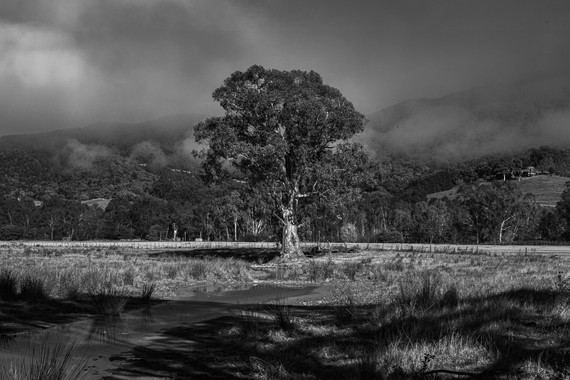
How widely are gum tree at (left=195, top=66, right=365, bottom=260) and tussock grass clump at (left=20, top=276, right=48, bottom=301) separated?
21.9 meters

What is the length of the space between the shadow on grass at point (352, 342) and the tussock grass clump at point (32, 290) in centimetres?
516

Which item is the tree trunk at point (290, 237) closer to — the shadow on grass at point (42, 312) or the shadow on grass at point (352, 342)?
the shadow on grass at point (42, 312)

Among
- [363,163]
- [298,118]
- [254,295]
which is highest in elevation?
[298,118]

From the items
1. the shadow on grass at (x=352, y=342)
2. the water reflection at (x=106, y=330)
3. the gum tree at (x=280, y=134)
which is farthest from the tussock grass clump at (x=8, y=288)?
the gum tree at (x=280, y=134)

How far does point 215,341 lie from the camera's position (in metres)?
9.73

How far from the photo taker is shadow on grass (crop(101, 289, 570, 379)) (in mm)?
7148

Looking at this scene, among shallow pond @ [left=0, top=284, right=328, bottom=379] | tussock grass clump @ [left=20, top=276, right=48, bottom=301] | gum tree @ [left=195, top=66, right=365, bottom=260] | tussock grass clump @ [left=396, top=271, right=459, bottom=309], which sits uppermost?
gum tree @ [left=195, top=66, right=365, bottom=260]

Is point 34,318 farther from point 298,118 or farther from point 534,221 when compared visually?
point 534,221

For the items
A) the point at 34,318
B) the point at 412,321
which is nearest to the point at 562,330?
the point at 412,321

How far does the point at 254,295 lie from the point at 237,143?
19634 mm

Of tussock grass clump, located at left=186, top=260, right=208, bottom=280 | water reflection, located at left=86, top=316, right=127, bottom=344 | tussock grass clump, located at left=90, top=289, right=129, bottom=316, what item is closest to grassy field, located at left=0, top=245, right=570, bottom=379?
tussock grass clump, located at left=90, top=289, right=129, bottom=316

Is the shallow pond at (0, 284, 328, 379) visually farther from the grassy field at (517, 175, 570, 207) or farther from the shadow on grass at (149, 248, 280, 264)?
the grassy field at (517, 175, 570, 207)

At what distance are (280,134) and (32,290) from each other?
25078 millimetres

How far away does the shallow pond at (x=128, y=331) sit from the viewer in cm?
844
